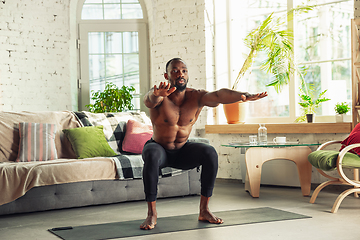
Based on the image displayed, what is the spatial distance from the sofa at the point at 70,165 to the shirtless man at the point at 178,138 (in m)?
0.87

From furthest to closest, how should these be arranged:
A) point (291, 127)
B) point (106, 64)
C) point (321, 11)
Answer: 1. point (106, 64)
2. point (321, 11)
3. point (291, 127)

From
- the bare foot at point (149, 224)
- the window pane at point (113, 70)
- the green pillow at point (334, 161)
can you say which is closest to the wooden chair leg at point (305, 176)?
the green pillow at point (334, 161)

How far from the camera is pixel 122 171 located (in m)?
3.62

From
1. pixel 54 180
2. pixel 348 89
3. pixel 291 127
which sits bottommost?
pixel 54 180

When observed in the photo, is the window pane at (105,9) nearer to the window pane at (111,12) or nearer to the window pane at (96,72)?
the window pane at (111,12)

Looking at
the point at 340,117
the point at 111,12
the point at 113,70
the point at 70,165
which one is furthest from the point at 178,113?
the point at 111,12

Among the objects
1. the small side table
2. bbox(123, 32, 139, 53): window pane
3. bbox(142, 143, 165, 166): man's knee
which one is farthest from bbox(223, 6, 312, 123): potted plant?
bbox(142, 143, 165, 166): man's knee

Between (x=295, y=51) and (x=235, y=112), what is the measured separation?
1065mm

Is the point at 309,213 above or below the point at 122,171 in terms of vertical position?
below

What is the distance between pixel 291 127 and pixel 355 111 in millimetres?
721

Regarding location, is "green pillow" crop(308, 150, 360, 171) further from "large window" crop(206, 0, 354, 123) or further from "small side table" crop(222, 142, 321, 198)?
"large window" crop(206, 0, 354, 123)

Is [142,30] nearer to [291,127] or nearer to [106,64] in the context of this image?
[106,64]

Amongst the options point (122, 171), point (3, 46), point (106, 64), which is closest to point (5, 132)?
point (122, 171)

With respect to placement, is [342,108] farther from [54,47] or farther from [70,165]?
[54,47]
